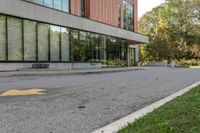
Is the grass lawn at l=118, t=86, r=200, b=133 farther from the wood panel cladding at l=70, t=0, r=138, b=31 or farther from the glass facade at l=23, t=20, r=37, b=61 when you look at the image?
the wood panel cladding at l=70, t=0, r=138, b=31

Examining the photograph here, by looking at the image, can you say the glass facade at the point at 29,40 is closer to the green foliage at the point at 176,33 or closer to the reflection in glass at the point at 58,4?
the reflection in glass at the point at 58,4

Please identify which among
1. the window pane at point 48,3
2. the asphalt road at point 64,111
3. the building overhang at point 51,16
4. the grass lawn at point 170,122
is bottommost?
the asphalt road at point 64,111

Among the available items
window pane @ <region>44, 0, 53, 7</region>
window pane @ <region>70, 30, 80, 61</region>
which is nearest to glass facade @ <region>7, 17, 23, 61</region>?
window pane @ <region>44, 0, 53, 7</region>

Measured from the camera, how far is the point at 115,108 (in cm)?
941

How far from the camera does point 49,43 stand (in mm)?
31031

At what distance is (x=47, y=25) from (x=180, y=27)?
176 feet

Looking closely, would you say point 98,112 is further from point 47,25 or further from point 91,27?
point 91,27

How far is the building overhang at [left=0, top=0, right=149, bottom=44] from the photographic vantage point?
1030 inches

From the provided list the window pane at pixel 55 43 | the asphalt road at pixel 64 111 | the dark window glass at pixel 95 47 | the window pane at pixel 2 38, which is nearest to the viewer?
the asphalt road at pixel 64 111

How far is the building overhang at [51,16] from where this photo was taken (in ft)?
85.8

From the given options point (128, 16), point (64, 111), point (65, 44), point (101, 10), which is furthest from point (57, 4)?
point (64, 111)

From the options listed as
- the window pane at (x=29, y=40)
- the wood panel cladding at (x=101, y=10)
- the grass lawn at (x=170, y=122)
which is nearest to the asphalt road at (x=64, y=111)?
the grass lawn at (x=170, y=122)

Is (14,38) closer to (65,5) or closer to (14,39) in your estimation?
(14,39)

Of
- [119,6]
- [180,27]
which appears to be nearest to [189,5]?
[180,27]
